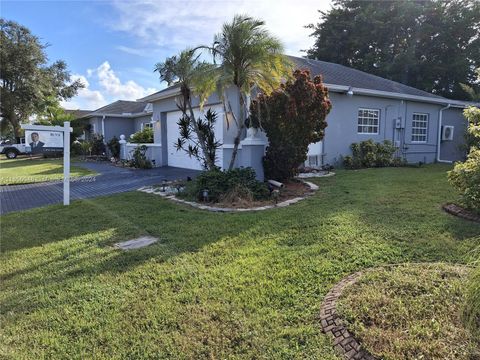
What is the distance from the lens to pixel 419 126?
16.0 m

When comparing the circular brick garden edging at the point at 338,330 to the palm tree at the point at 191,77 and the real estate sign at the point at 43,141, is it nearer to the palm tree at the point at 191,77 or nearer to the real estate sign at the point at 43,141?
the palm tree at the point at 191,77

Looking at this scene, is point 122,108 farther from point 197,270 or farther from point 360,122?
point 197,270

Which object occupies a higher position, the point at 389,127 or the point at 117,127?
the point at 117,127

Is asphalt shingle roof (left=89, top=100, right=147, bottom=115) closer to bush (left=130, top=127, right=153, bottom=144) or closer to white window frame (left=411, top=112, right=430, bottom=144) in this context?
bush (left=130, top=127, right=153, bottom=144)

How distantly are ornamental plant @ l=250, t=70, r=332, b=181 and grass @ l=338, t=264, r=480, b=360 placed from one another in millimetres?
5273

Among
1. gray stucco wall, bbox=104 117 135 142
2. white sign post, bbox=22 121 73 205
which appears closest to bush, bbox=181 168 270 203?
white sign post, bbox=22 121 73 205

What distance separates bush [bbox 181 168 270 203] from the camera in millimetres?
7492

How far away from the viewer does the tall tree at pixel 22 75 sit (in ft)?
95.4

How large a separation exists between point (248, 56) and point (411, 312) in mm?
6133

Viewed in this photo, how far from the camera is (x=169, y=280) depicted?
3795 millimetres

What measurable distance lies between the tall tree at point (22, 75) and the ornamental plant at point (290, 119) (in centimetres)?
2970

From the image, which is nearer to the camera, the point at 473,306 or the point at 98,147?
the point at 473,306

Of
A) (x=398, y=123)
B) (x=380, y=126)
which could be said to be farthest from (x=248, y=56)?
(x=398, y=123)

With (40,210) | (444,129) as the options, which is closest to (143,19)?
(40,210)
